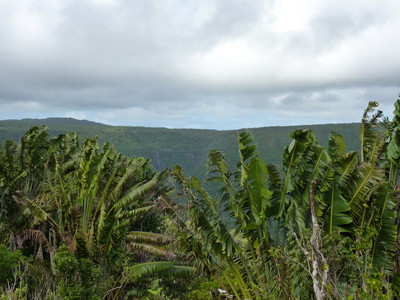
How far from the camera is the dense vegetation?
9492mm

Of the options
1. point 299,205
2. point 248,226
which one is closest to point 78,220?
point 248,226

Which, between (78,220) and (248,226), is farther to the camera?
(78,220)

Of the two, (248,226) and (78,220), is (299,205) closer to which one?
(248,226)

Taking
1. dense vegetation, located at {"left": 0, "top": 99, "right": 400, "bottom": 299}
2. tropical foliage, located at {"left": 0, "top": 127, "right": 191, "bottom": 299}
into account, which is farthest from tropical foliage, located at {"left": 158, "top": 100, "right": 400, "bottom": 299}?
tropical foliage, located at {"left": 0, "top": 127, "right": 191, "bottom": 299}

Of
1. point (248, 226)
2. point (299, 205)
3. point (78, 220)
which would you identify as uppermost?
point (299, 205)

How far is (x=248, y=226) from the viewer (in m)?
11.1

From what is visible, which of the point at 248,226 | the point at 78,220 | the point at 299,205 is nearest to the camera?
the point at 299,205

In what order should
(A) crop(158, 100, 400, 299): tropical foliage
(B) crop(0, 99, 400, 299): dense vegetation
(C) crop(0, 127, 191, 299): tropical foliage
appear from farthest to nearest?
(C) crop(0, 127, 191, 299): tropical foliage < (A) crop(158, 100, 400, 299): tropical foliage < (B) crop(0, 99, 400, 299): dense vegetation

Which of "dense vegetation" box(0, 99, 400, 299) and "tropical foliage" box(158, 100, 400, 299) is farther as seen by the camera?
"tropical foliage" box(158, 100, 400, 299)

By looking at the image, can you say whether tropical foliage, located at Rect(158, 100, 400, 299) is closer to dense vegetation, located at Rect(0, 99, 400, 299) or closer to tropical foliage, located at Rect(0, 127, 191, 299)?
dense vegetation, located at Rect(0, 99, 400, 299)

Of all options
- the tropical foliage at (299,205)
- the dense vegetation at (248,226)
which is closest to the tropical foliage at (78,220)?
the dense vegetation at (248,226)

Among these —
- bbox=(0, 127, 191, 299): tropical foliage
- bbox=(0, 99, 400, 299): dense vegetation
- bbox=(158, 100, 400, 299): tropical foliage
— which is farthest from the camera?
bbox=(0, 127, 191, 299): tropical foliage

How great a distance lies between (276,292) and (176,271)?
4.98 m

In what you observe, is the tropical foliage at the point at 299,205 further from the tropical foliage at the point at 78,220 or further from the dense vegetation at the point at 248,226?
the tropical foliage at the point at 78,220
